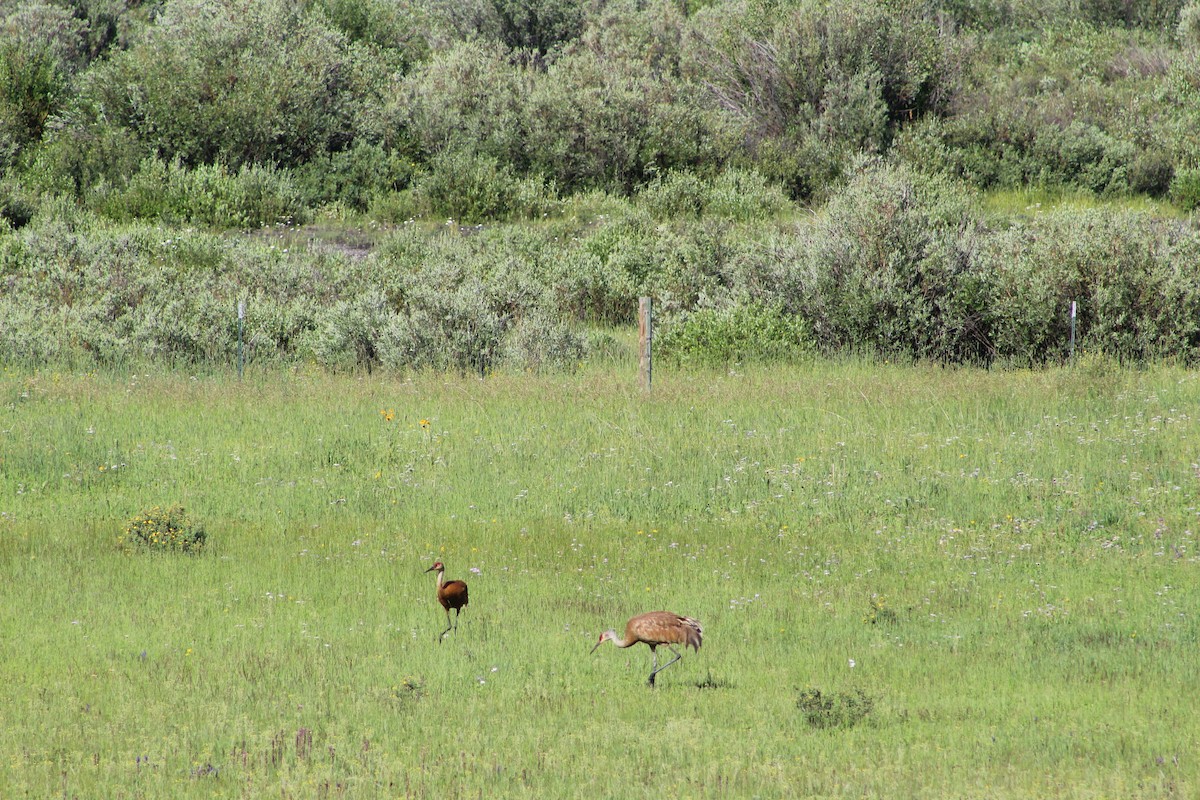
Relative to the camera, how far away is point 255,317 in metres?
23.3

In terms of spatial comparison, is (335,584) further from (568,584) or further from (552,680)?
(552,680)

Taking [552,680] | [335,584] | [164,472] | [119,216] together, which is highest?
[552,680]

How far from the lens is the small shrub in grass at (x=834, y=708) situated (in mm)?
7223

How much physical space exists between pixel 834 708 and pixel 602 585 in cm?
351

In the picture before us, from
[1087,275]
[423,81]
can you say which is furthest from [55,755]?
[423,81]

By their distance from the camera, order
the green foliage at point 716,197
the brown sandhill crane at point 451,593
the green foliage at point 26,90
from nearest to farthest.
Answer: the brown sandhill crane at point 451,593 → the green foliage at point 716,197 → the green foliage at point 26,90

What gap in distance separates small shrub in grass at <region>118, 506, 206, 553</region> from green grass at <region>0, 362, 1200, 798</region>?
252 mm

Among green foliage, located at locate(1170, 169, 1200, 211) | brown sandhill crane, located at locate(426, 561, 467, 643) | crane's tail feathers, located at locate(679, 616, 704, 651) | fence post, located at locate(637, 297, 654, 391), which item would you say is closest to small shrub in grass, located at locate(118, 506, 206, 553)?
brown sandhill crane, located at locate(426, 561, 467, 643)

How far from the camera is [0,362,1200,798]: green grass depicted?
22.6ft

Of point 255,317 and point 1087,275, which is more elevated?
point 1087,275

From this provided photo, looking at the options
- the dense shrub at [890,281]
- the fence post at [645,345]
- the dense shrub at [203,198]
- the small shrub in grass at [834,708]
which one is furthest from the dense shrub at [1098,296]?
the dense shrub at [203,198]

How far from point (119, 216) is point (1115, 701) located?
2858cm

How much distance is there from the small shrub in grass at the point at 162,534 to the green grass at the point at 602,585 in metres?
0.25

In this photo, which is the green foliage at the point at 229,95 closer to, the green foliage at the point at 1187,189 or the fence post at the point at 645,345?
the fence post at the point at 645,345
